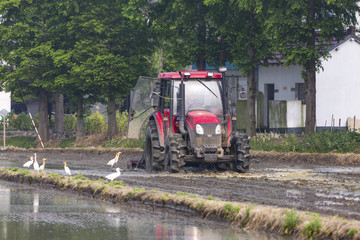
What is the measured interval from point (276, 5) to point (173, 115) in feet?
38.8

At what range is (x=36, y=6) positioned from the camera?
145 feet

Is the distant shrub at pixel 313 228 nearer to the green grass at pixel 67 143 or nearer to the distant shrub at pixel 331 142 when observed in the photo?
the distant shrub at pixel 331 142

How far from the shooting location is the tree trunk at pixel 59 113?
48.1 metres

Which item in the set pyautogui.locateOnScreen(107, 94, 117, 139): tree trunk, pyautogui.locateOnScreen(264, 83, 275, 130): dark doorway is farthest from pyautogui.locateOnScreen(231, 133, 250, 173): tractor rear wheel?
pyautogui.locateOnScreen(107, 94, 117, 139): tree trunk

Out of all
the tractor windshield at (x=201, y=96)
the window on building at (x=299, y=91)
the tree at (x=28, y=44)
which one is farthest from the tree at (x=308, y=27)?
the tree at (x=28, y=44)

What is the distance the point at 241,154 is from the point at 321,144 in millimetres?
7899

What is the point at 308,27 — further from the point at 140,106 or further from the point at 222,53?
the point at 140,106

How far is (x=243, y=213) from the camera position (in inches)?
451

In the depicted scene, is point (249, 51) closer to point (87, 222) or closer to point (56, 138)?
point (56, 138)

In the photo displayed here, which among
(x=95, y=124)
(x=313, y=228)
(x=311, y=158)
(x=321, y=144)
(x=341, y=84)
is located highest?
(x=341, y=84)

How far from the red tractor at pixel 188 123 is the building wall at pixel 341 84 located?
56.9 feet

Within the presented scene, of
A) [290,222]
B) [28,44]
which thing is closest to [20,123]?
[28,44]

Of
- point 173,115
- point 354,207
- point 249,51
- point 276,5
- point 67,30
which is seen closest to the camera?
point 354,207

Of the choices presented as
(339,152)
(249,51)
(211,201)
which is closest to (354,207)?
(211,201)
